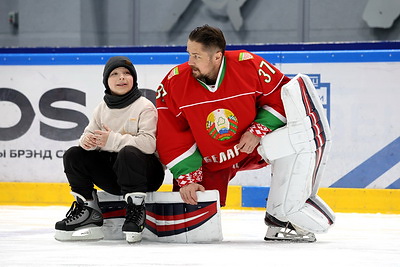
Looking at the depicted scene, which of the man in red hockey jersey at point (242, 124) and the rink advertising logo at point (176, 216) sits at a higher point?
the man in red hockey jersey at point (242, 124)

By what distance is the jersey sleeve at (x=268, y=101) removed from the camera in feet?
9.97

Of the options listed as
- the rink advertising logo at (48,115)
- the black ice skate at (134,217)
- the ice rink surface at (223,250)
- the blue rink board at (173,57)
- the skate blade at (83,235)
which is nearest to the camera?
the ice rink surface at (223,250)

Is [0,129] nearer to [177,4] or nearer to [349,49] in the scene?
[349,49]

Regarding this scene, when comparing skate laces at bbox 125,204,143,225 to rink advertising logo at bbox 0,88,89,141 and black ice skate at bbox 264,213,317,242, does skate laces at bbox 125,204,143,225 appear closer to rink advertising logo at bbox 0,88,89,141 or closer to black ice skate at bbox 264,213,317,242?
black ice skate at bbox 264,213,317,242

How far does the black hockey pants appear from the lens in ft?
9.73

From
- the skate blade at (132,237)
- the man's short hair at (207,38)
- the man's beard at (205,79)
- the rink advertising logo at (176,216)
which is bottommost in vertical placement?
the skate blade at (132,237)

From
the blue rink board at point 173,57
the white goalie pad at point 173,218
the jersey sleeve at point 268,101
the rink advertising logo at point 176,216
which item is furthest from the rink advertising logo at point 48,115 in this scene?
the jersey sleeve at point 268,101

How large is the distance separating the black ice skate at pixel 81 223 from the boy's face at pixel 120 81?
17.4 inches

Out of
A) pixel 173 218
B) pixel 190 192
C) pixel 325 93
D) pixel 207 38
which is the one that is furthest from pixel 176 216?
pixel 325 93

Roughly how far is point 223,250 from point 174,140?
0.52 metres

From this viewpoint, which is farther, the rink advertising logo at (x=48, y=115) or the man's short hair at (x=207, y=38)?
the rink advertising logo at (x=48, y=115)

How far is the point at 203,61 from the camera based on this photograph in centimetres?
299

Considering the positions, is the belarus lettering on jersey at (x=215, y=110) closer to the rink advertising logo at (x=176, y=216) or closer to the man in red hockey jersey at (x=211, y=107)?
the man in red hockey jersey at (x=211, y=107)

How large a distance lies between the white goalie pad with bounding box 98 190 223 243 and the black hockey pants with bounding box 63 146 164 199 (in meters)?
0.07
